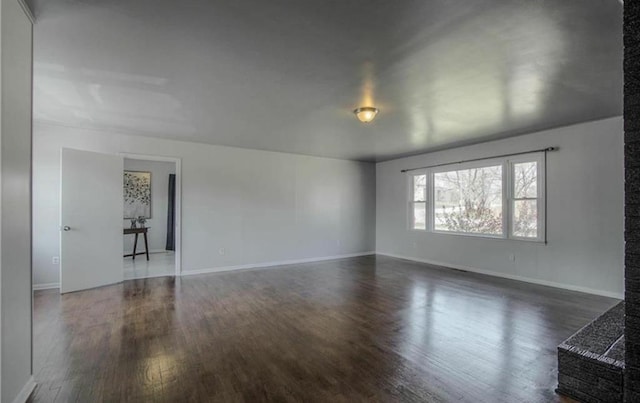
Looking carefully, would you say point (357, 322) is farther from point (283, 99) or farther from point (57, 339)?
point (57, 339)

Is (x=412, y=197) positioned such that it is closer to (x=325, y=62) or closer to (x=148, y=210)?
(x=325, y=62)

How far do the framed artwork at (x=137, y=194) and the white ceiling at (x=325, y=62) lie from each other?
3.57 metres

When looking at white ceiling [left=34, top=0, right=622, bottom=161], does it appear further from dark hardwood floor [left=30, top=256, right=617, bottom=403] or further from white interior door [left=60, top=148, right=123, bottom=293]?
dark hardwood floor [left=30, top=256, right=617, bottom=403]

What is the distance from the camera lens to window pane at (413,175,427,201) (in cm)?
702

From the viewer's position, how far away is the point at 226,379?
2.25 metres

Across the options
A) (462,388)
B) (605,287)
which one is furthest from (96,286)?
(605,287)

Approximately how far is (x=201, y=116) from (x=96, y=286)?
315 cm

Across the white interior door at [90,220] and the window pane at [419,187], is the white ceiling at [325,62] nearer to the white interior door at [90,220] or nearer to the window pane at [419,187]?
the white interior door at [90,220]

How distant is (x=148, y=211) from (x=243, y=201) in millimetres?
3551

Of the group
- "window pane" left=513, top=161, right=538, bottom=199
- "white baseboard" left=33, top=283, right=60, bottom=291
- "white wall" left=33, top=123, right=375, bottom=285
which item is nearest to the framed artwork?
"white wall" left=33, top=123, right=375, bottom=285

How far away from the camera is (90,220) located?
4699 mm

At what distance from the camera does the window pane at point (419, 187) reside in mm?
7021

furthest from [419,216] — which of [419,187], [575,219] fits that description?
[575,219]

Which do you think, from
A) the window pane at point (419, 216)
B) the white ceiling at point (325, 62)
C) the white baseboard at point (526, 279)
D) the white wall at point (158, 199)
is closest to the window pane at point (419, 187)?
the window pane at point (419, 216)
